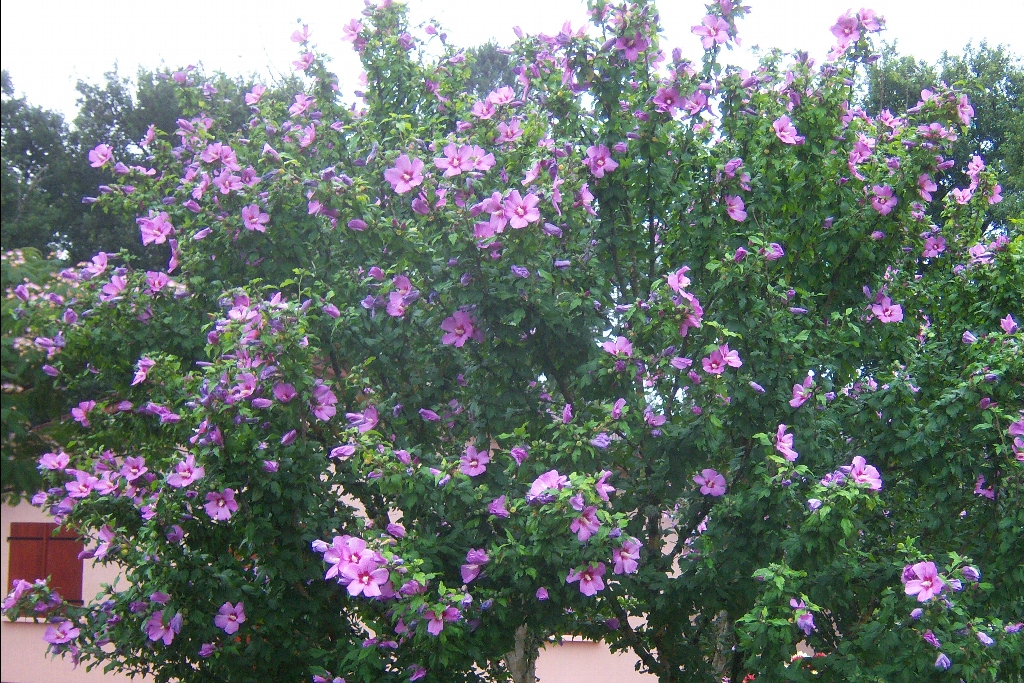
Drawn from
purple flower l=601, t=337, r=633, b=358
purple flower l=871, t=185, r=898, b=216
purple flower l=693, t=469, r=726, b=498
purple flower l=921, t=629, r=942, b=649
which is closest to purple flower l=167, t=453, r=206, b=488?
purple flower l=601, t=337, r=633, b=358

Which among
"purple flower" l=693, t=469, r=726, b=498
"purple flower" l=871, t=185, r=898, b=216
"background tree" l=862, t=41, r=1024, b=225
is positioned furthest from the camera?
"background tree" l=862, t=41, r=1024, b=225

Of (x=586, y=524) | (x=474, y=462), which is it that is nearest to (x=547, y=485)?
(x=586, y=524)

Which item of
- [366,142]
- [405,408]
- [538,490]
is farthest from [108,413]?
[538,490]

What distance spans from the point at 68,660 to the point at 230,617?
8.36 meters

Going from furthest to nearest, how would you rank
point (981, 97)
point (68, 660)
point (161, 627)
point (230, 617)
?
point (68, 660), point (981, 97), point (161, 627), point (230, 617)

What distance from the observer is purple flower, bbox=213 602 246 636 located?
4609mm

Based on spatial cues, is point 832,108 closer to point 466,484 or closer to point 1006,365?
point 1006,365

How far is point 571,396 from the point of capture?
543 cm

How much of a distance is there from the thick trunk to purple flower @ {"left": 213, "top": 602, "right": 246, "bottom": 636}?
7.30 feet

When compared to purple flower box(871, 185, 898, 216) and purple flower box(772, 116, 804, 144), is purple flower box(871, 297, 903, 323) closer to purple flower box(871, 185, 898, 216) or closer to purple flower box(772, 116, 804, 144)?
purple flower box(871, 185, 898, 216)

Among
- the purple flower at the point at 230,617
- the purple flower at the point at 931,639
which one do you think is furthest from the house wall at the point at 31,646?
the purple flower at the point at 931,639

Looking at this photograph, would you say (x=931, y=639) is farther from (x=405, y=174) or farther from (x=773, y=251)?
(x=405, y=174)

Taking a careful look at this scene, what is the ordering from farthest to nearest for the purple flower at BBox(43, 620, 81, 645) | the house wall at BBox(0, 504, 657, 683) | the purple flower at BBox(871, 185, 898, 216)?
the house wall at BBox(0, 504, 657, 683), the purple flower at BBox(871, 185, 898, 216), the purple flower at BBox(43, 620, 81, 645)

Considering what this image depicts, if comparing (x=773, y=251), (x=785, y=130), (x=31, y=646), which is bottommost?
(x=31, y=646)
